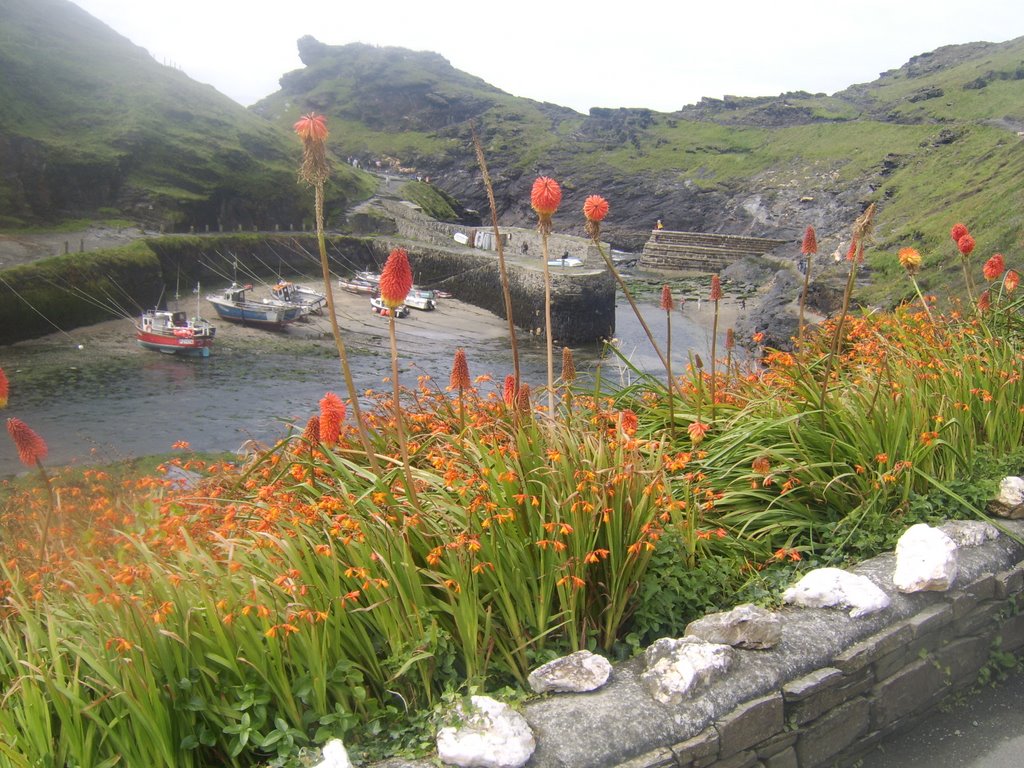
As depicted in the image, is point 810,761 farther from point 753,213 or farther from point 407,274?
point 753,213

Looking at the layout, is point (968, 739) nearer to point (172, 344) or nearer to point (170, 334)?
point (172, 344)

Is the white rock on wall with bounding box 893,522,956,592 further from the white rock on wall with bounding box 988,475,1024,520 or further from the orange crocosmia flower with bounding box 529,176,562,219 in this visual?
the orange crocosmia flower with bounding box 529,176,562,219

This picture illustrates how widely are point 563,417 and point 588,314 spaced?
60.8 ft

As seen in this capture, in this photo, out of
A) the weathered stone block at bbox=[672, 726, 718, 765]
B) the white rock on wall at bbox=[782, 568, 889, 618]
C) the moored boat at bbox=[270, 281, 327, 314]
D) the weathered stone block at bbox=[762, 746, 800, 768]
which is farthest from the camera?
the moored boat at bbox=[270, 281, 327, 314]

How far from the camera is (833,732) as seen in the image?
271cm

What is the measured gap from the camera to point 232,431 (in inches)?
Result: 417

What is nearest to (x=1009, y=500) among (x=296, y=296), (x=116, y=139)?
(x=296, y=296)

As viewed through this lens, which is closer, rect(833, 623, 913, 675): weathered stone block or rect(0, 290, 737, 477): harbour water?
rect(833, 623, 913, 675): weathered stone block

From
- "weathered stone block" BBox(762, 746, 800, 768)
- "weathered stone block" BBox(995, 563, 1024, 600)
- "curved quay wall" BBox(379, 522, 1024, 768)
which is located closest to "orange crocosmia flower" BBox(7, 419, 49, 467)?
"curved quay wall" BBox(379, 522, 1024, 768)

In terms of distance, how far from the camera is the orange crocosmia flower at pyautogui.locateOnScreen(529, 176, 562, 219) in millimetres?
3160

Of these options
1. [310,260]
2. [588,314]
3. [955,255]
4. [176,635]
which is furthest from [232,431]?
[955,255]

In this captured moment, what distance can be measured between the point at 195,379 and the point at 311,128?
36.3 ft

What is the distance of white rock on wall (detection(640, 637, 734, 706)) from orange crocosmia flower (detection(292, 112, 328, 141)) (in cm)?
195

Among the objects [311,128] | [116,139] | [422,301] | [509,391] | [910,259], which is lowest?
[422,301]
